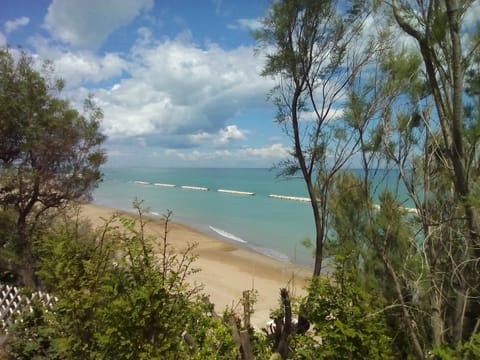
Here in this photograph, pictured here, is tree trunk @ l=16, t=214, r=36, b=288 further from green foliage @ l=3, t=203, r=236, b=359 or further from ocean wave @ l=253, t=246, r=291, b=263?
ocean wave @ l=253, t=246, r=291, b=263

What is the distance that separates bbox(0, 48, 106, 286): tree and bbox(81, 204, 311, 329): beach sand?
6.61 ft

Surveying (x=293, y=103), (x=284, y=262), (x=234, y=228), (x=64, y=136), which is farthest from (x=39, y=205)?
(x=234, y=228)

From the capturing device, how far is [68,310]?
91.5 inches

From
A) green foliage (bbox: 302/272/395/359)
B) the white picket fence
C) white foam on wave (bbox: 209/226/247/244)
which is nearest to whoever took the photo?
green foliage (bbox: 302/272/395/359)

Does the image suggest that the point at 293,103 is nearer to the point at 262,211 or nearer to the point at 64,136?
the point at 64,136

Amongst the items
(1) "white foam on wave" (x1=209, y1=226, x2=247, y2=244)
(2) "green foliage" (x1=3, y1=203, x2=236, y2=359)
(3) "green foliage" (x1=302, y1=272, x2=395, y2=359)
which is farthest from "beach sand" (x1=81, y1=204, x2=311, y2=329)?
(2) "green foliage" (x1=3, y1=203, x2=236, y2=359)

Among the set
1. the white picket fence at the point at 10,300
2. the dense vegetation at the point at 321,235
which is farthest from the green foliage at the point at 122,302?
the white picket fence at the point at 10,300

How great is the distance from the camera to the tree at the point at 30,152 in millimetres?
6441

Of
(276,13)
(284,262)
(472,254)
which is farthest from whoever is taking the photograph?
(284,262)

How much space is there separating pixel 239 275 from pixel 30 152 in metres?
8.58

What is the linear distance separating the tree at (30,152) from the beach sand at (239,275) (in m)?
2.02

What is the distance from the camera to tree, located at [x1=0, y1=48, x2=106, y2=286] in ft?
21.1

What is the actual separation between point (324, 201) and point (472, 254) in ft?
7.61

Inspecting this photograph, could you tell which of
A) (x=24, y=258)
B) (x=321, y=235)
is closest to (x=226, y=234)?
(x=24, y=258)
